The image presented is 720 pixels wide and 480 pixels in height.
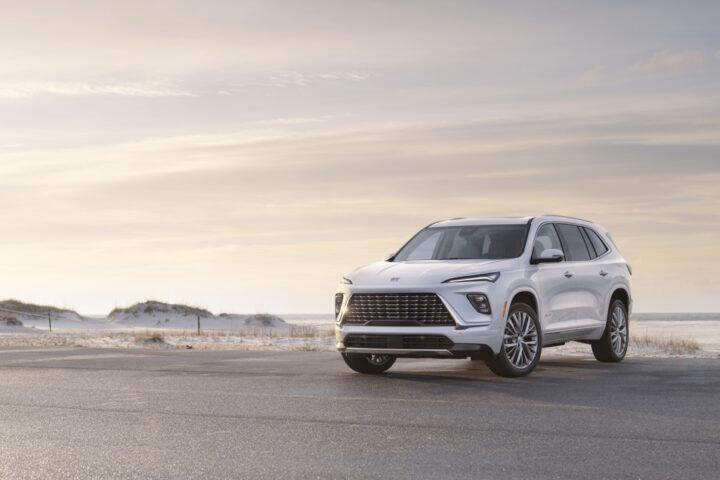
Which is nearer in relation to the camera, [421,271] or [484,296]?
[484,296]

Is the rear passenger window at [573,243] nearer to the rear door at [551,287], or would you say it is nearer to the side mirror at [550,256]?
the rear door at [551,287]

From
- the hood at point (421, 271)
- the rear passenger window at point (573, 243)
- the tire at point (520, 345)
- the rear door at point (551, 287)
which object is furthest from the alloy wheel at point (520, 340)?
the rear passenger window at point (573, 243)

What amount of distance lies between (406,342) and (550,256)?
8.06 ft

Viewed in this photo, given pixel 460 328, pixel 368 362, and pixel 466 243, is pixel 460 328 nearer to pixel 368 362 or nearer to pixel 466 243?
pixel 368 362

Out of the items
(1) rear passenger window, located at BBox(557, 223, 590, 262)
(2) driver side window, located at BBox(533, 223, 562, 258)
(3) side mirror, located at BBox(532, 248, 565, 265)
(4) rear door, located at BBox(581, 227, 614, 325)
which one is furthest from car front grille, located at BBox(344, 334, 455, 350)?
(4) rear door, located at BBox(581, 227, 614, 325)

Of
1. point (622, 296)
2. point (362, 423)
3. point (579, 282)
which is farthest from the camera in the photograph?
point (622, 296)

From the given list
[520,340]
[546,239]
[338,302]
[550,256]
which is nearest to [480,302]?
[520,340]

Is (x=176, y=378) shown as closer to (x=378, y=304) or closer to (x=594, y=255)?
(x=378, y=304)

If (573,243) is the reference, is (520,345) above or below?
below

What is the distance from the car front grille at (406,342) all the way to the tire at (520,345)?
0.86 metres

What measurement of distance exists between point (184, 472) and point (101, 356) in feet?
39.4

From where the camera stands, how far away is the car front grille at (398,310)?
40.1ft

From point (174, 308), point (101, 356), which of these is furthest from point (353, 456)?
point (174, 308)

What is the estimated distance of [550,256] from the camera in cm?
1330
